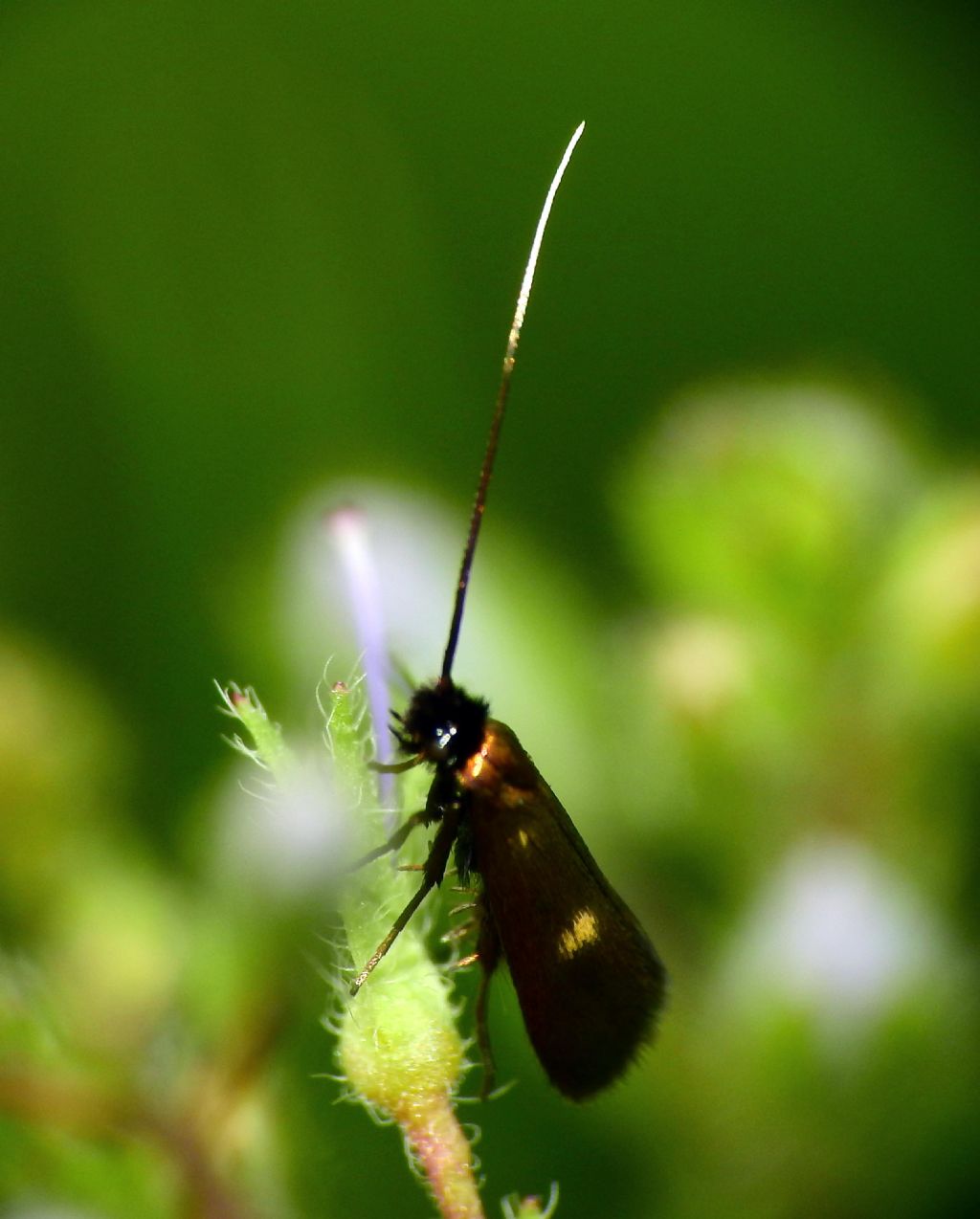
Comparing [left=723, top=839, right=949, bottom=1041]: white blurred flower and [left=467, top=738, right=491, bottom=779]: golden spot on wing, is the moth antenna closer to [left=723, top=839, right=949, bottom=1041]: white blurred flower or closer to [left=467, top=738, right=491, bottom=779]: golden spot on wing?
[left=467, top=738, right=491, bottom=779]: golden spot on wing

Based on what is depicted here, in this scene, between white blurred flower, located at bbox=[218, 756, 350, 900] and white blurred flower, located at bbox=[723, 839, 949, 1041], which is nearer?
white blurred flower, located at bbox=[218, 756, 350, 900]

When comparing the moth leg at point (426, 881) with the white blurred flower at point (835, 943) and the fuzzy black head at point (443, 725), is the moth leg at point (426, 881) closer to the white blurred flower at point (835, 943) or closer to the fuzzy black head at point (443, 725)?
the fuzzy black head at point (443, 725)

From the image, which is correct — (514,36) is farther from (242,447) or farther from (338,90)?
(242,447)

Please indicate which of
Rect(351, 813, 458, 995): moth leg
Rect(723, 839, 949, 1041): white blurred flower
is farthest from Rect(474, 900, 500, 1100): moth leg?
Rect(723, 839, 949, 1041): white blurred flower

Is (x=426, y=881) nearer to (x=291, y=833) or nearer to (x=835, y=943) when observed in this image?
(x=291, y=833)

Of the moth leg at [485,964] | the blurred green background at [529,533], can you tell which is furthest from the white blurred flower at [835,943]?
the moth leg at [485,964]

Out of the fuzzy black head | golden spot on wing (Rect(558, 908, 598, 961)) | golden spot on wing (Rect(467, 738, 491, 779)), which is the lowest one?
golden spot on wing (Rect(558, 908, 598, 961))

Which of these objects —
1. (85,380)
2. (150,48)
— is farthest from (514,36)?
(85,380)
